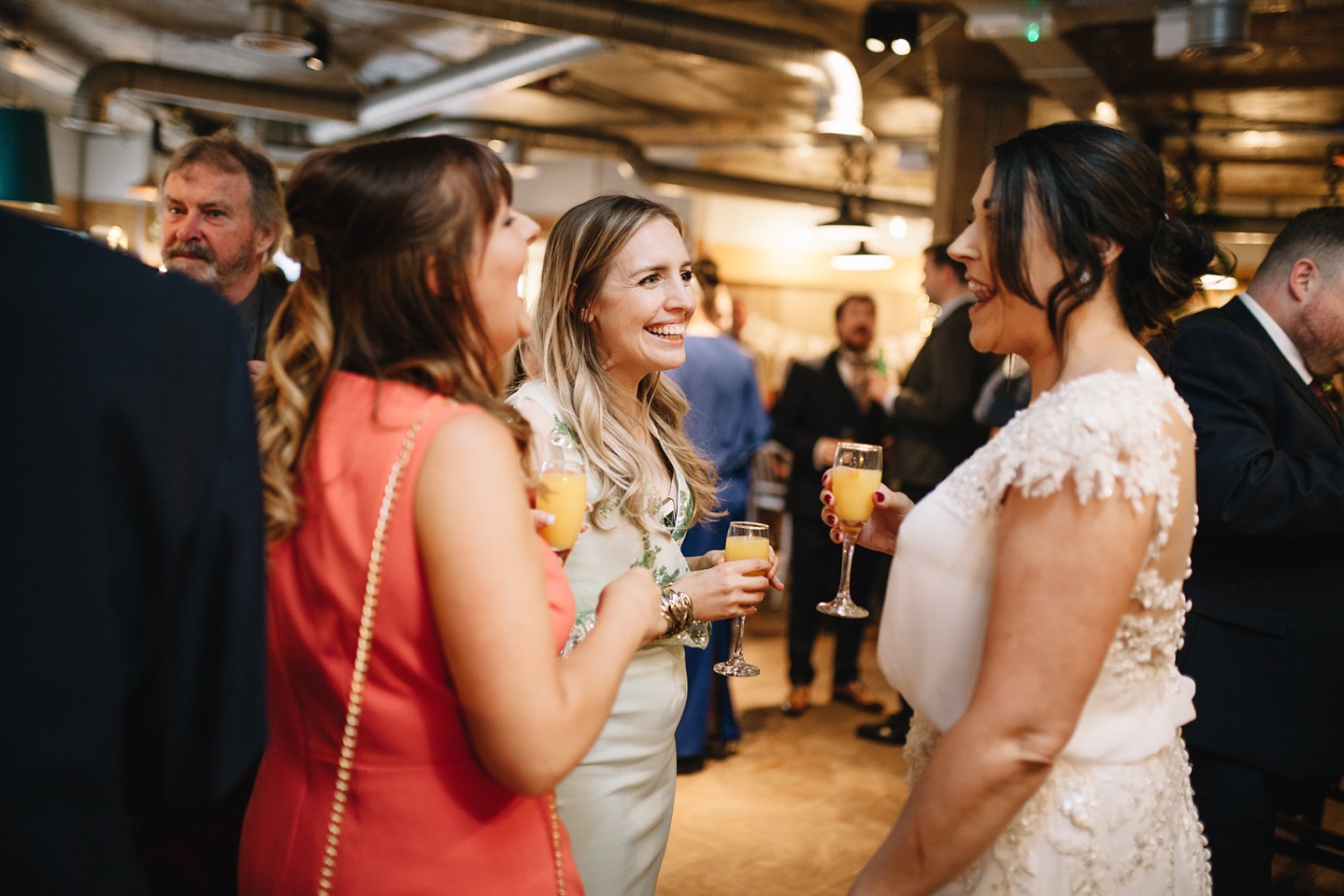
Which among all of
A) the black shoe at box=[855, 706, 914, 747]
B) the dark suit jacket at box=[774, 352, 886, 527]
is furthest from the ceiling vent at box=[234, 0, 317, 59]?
the black shoe at box=[855, 706, 914, 747]

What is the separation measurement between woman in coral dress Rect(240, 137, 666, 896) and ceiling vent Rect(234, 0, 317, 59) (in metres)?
5.10

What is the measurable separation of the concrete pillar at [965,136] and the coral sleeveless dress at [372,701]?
5.92 meters

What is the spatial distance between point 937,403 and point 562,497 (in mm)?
3195

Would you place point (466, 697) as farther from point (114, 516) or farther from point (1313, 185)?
point (1313, 185)

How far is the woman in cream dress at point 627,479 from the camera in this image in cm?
170

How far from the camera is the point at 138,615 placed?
76 centimetres

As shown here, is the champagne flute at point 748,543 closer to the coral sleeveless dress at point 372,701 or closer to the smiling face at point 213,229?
the coral sleeveless dress at point 372,701

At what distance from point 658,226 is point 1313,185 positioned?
36.1ft

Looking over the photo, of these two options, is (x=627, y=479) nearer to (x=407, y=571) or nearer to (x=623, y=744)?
(x=623, y=744)

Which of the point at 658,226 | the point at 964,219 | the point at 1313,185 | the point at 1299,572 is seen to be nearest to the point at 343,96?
the point at 964,219

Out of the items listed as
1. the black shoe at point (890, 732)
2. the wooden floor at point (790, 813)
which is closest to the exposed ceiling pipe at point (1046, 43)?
the black shoe at point (890, 732)

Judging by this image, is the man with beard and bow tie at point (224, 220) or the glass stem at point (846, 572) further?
the man with beard and bow tie at point (224, 220)

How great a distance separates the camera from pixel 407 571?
104 centimetres

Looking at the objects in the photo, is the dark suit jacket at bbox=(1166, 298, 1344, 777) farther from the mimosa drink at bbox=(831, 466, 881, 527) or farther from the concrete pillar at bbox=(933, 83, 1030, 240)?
the concrete pillar at bbox=(933, 83, 1030, 240)
